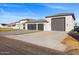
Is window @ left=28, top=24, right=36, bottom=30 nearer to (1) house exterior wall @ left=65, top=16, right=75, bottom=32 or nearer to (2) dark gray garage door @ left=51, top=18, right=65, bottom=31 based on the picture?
(2) dark gray garage door @ left=51, top=18, right=65, bottom=31

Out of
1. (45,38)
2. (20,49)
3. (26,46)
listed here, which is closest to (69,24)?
(45,38)

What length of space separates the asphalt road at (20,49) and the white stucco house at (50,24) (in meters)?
0.36

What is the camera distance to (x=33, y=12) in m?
5.10

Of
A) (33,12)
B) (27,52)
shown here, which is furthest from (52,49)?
(33,12)

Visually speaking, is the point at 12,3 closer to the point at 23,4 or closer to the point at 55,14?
the point at 23,4

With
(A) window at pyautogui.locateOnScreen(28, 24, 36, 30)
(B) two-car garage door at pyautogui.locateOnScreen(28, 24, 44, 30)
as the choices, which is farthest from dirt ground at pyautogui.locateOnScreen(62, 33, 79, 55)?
(A) window at pyautogui.locateOnScreen(28, 24, 36, 30)

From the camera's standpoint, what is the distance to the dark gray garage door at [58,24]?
17.0 feet

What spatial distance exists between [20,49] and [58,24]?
96 centimetres

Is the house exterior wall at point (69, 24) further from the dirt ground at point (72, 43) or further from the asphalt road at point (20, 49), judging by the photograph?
the asphalt road at point (20, 49)

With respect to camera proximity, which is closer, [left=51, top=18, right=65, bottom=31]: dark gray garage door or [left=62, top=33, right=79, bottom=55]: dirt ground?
[left=62, top=33, right=79, bottom=55]: dirt ground

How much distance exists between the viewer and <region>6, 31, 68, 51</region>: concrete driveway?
5.08 meters

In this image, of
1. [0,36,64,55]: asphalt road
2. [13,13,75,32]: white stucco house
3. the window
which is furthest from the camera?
the window

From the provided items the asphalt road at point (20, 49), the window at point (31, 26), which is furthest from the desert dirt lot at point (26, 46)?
the window at point (31, 26)

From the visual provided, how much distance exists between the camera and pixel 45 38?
516 centimetres
